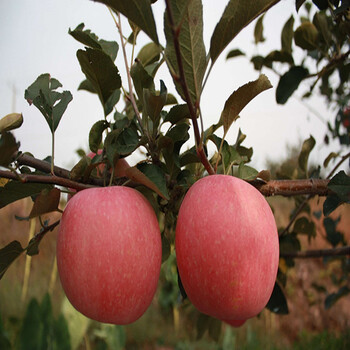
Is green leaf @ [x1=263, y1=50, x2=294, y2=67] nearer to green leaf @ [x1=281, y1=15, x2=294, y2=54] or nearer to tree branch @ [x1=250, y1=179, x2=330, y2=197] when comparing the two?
green leaf @ [x1=281, y1=15, x2=294, y2=54]

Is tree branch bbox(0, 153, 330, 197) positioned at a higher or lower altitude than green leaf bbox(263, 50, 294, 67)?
lower

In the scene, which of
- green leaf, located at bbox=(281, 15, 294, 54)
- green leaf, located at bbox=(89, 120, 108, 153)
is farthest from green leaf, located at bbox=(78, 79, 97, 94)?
green leaf, located at bbox=(281, 15, 294, 54)

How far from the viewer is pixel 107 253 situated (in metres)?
0.36

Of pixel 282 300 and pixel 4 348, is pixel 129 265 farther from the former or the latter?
pixel 4 348

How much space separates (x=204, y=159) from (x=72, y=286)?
0.19m

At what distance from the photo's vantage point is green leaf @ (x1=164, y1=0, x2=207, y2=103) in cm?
34

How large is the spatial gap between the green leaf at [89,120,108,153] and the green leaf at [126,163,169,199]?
0.10 meters

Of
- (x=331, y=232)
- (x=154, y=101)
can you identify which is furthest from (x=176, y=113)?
(x=331, y=232)

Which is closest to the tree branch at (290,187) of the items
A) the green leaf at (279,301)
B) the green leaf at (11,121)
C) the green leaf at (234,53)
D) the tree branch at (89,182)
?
the tree branch at (89,182)

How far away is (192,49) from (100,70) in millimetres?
126

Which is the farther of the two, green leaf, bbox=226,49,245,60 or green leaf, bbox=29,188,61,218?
green leaf, bbox=226,49,245,60

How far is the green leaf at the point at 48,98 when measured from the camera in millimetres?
476

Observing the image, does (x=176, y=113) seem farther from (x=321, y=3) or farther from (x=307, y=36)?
(x=307, y=36)

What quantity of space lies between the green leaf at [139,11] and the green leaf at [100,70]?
0.29ft
